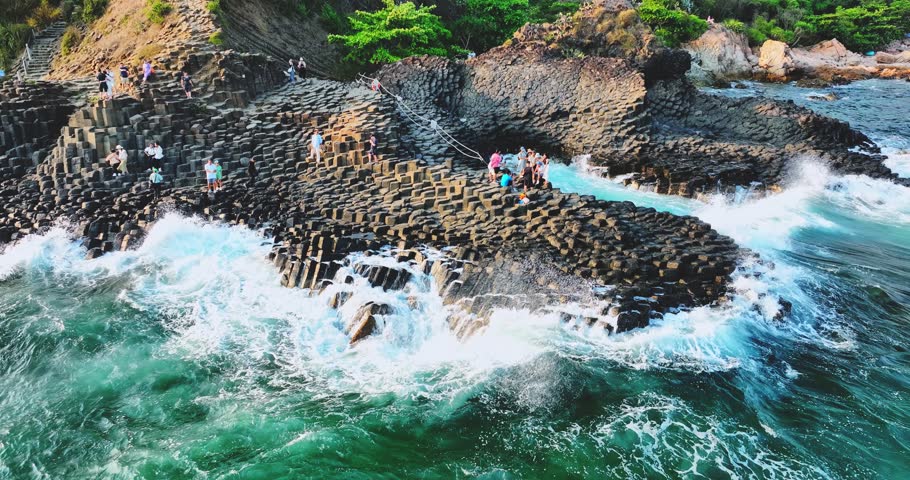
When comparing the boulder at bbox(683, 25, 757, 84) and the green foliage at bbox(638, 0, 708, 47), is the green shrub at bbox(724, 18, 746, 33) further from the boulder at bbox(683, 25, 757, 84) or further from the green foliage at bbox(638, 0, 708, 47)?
the green foliage at bbox(638, 0, 708, 47)

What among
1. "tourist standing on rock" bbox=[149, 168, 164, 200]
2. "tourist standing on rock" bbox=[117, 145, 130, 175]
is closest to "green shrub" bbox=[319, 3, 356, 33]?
"tourist standing on rock" bbox=[117, 145, 130, 175]

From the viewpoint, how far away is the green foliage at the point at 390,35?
29016 mm

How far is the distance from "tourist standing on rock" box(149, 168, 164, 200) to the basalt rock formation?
27.0ft

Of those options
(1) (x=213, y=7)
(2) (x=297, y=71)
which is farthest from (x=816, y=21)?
(1) (x=213, y=7)

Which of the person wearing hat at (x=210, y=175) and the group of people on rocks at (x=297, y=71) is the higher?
the group of people on rocks at (x=297, y=71)

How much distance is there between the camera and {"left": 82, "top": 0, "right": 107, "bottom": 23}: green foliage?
27837 millimetres

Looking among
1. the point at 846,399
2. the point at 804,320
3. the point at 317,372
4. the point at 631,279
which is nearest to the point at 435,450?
the point at 317,372

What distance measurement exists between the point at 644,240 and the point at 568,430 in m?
6.08

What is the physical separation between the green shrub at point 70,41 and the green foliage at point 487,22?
20.0 m

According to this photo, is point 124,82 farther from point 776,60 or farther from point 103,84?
point 776,60

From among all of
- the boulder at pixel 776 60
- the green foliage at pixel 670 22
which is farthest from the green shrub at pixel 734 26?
the green foliage at pixel 670 22

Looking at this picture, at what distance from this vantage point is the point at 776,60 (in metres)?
41.2

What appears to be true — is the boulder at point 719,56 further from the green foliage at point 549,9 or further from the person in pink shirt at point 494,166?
the person in pink shirt at point 494,166

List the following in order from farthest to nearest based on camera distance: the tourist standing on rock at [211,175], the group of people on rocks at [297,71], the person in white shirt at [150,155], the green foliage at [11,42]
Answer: the green foliage at [11,42] < the group of people on rocks at [297,71] < the person in white shirt at [150,155] < the tourist standing on rock at [211,175]
